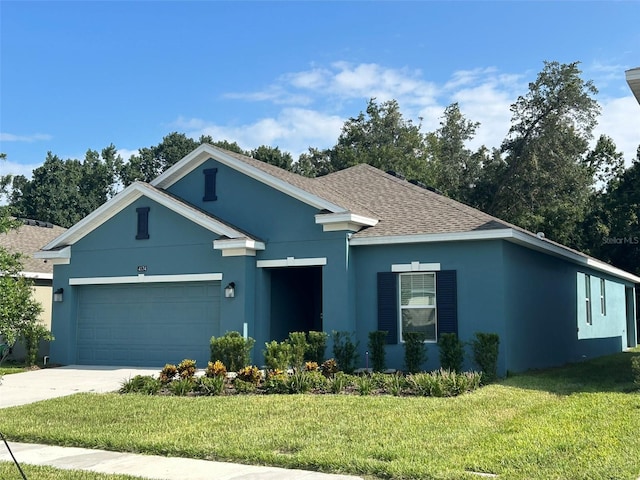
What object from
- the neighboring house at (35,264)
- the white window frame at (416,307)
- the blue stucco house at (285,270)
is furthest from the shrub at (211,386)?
the neighboring house at (35,264)

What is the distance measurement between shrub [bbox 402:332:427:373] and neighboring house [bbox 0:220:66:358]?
439 inches

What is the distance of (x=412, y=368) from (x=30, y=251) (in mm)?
15708

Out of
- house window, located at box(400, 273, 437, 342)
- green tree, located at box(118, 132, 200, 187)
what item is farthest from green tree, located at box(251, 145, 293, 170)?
house window, located at box(400, 273, 437, 342)

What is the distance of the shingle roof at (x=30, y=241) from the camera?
2194 centimetres

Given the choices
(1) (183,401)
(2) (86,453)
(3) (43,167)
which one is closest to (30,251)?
(1) (183,401)

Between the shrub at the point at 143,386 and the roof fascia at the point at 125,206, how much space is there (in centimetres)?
458

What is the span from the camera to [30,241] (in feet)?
81.3

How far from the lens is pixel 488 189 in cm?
3712

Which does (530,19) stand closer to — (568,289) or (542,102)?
(568,289)

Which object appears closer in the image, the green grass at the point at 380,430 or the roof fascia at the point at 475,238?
the green grass at the point at 380,430

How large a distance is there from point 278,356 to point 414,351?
9.47 feet

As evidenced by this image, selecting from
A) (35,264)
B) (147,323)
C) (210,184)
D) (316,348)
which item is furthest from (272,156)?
(316,348)

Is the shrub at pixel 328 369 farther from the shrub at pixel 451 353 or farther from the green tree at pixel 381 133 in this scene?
the green tree at pixel 381 133

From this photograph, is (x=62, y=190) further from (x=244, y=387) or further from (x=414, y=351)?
(x=244, y=387)
